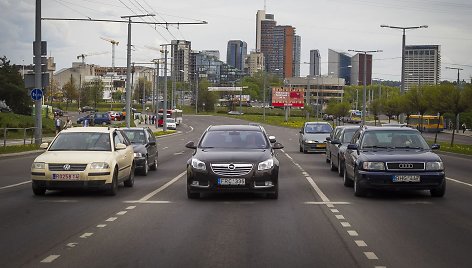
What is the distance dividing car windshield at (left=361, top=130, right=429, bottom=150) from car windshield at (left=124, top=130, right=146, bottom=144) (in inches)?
376

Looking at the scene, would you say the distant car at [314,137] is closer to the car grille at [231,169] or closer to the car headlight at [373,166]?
the car headlight at [373,166]

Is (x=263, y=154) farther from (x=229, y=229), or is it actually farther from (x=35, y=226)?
(x=35, y=226)

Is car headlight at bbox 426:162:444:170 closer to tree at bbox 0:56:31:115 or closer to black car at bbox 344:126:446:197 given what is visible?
black car at bbox 344:126:446:197

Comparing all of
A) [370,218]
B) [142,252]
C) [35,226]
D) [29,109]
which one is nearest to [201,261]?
[142,252]

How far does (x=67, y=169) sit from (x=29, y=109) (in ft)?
214

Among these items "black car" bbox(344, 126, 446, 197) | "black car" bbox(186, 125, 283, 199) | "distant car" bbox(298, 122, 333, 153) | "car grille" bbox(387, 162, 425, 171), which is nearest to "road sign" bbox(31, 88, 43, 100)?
"distant car" bbox(298, 122, 333, 153)

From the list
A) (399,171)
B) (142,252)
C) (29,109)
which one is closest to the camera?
(142,252)

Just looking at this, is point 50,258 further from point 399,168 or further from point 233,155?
point 399,168

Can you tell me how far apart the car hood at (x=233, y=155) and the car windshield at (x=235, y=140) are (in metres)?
0.46

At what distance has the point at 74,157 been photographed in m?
15.6

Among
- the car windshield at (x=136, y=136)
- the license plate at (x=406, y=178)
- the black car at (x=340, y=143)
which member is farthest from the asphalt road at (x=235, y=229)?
the car windshield at (x=136, y=136)

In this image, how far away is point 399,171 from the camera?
15219 millimetres

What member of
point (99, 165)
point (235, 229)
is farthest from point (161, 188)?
point (235, 229)

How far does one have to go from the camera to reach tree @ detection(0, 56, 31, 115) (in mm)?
75188
